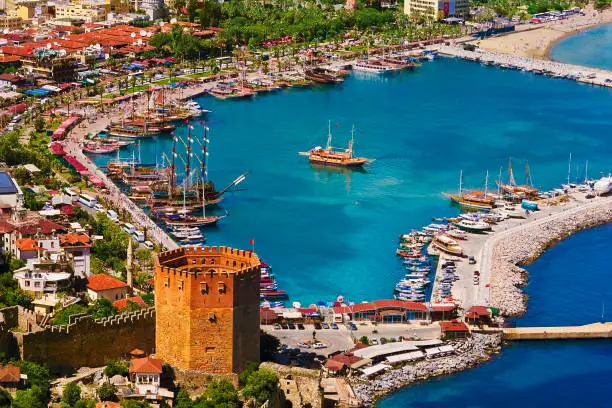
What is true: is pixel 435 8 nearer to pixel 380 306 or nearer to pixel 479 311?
pixel 479 311

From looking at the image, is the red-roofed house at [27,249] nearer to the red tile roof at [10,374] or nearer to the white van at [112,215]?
the white van at [112,215]

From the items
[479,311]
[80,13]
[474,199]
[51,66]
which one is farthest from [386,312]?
[80,13]

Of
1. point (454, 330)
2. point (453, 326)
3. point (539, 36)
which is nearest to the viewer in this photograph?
point (454, 330)

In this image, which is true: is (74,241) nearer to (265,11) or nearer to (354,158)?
(354,158)

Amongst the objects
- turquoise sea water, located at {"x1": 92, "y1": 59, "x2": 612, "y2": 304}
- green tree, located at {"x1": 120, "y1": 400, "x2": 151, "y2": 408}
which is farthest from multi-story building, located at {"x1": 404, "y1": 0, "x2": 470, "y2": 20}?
green tree, located at {"x1": 120, "y1": 400, "x2": 151, "y2": 408}

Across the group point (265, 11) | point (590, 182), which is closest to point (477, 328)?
point (590, 182)

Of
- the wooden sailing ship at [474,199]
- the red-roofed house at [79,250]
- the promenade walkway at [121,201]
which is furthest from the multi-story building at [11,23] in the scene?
the red-roofed house at [79,250]
